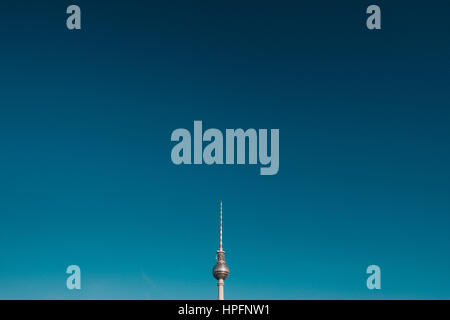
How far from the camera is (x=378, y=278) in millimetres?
67438
